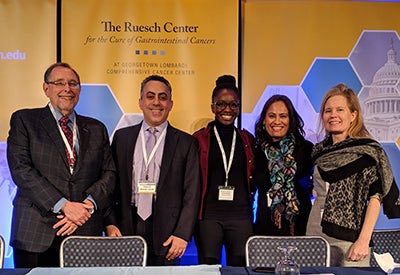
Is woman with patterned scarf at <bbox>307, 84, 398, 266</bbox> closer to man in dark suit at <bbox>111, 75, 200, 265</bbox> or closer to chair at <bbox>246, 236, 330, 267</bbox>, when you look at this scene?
chair at <bbox>246, 236, 330, 267</bbox>

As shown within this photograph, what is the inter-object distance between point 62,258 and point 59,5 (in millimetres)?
2596

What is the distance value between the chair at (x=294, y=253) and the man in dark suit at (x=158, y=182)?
675mm

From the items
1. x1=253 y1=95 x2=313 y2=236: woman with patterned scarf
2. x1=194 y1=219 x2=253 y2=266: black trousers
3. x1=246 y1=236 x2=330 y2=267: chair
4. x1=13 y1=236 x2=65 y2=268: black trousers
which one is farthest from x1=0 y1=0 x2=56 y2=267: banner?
x1=246 y1=236 x2=330 y2=267: chair

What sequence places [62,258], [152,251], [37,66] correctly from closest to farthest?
[62,258]
[152,251]
[37,66]

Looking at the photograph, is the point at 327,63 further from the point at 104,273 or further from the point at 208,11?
the point at 104,273

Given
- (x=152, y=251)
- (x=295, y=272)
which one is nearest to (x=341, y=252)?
(x=295, y=272)

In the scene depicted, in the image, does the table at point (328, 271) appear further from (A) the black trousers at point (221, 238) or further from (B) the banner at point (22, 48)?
(B) the banner at point (22, 48)

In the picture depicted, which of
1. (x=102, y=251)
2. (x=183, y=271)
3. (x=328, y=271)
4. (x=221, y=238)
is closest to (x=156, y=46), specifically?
(x=221, y=238)

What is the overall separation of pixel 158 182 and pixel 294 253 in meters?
Answer: 1.05

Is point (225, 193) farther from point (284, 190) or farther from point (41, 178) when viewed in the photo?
point (41, 178)

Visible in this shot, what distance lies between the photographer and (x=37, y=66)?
438 cm

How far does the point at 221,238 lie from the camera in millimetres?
3404

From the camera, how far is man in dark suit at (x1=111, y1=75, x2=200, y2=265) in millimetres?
3271

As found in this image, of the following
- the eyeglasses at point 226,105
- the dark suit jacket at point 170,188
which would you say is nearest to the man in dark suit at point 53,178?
the dark suit jacket at point 170,188
